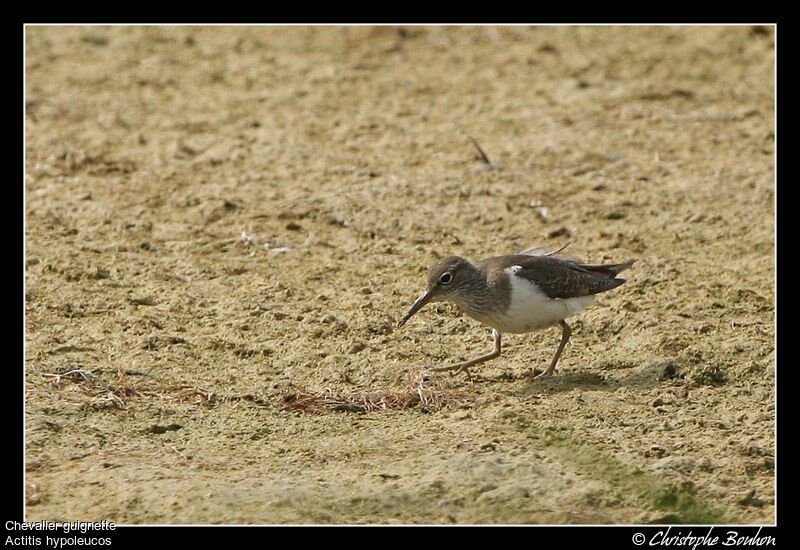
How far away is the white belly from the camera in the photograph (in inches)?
267

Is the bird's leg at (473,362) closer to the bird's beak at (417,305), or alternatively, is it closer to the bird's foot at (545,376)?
the bird's foot at (545,376)

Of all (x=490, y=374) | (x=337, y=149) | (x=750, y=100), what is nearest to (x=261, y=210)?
(x=337, y=149)

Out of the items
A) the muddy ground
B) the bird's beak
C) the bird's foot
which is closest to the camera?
the muddy ground

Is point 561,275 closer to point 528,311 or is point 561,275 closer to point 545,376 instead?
point 528,311

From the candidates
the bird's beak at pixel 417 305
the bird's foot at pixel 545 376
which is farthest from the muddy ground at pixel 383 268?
the bird's beak at pixel 417 305

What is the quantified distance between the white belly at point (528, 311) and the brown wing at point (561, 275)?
0.06 metres

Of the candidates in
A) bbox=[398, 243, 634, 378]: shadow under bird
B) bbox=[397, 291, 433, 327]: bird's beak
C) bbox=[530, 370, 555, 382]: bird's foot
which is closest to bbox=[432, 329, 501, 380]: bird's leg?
bbox=[398, 243, 634, 378]: shadow under bird

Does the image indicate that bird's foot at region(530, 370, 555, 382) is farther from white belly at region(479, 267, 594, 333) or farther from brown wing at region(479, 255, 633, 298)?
brown wing at region(479, 255, 633, 298)

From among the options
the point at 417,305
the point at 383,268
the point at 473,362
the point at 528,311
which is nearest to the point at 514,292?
the point at 528,311

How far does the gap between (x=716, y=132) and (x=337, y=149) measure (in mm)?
3781

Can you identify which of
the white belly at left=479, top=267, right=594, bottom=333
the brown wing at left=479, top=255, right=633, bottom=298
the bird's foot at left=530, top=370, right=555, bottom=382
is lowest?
the bird's foot at left=530, top=370, right=555, bottom=382

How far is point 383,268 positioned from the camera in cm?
827

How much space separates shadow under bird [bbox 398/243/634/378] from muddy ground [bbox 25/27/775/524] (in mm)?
311

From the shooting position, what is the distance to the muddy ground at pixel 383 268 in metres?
5.46
